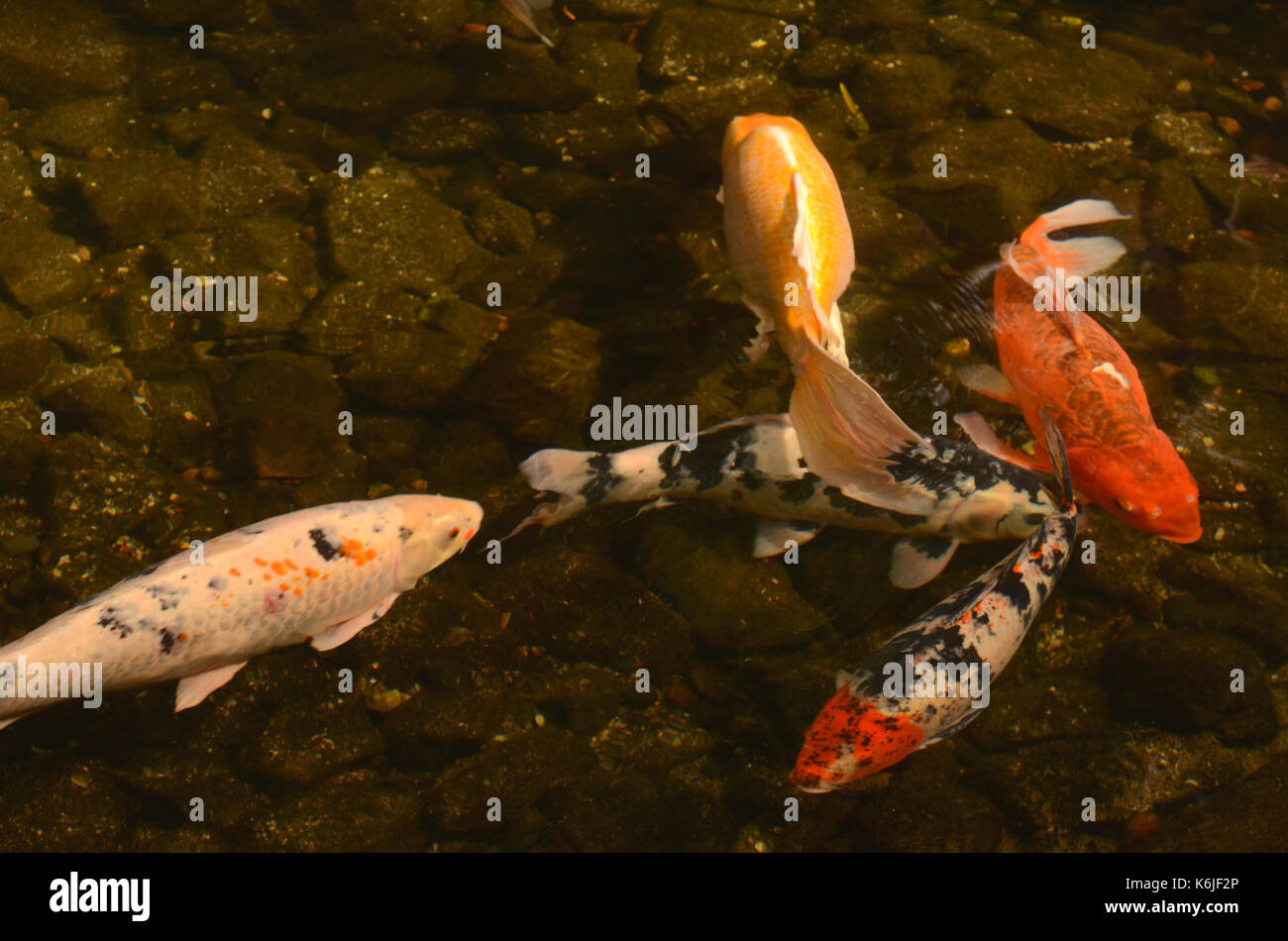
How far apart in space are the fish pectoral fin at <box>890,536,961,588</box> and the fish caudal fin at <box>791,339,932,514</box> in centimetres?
57

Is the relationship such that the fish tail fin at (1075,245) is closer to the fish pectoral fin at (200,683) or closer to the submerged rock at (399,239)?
the submerged rock at (399,239)

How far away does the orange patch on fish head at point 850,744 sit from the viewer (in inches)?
134

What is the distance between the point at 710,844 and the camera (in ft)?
12.2

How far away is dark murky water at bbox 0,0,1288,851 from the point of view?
3.80 metres

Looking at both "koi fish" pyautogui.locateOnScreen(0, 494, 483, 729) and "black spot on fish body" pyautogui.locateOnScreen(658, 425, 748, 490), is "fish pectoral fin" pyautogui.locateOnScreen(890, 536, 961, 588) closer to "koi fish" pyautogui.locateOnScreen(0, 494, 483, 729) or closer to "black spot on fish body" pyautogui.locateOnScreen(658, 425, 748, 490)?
"black spot on fish body" pyautogui.locateOnScreen(658, 425, 748, 490)

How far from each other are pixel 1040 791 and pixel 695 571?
181cm

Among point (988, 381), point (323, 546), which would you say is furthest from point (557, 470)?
point (988, 381)

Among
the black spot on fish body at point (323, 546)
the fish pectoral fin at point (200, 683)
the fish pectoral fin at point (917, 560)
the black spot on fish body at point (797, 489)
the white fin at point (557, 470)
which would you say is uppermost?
the white fin at point (557, 470)

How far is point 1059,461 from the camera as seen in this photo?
12.3 ft

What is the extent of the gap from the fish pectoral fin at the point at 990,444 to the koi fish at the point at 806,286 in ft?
1.67

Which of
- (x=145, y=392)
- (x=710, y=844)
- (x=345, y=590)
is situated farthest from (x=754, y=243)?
(x=145, y=392)

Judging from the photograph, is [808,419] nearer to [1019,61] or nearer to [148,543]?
[148,543]

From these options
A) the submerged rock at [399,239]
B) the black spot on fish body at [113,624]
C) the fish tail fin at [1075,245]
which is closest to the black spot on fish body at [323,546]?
the black spot on fish body at [113,624]

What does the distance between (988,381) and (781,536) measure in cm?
145
